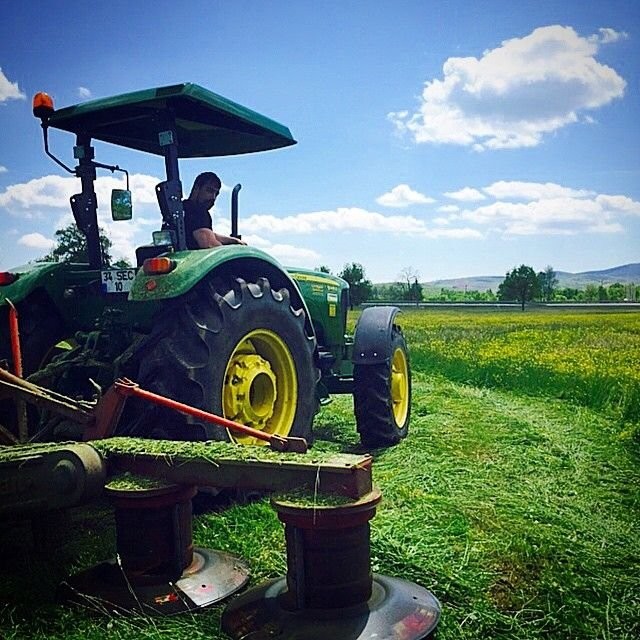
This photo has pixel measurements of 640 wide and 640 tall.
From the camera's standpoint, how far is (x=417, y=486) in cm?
450

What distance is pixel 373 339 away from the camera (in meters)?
5.84

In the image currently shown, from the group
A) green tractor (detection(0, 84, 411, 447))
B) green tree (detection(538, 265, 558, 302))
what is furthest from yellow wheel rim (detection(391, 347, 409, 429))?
green tree (detection(538, 265, 558, 302))

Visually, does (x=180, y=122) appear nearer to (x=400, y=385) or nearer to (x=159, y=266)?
(x=159, y=266)

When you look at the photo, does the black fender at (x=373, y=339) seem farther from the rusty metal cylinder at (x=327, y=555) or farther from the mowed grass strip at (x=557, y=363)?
the rusty metal cylinder at (x=327, y=555)

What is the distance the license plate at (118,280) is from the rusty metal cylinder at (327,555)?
2097 millimetres

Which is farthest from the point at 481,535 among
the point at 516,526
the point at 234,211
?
the point at 234,211

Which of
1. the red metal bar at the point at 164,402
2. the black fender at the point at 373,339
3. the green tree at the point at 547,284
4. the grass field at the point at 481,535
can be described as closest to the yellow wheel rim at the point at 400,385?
the grass field at the point at 481,535

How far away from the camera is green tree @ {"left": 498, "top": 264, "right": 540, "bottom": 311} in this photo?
48.8 meters

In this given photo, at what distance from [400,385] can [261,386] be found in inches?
91.4

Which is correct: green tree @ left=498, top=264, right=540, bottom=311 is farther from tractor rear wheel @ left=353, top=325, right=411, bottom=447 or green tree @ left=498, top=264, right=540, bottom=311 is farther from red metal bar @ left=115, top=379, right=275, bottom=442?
red metal bar @ left=115, top=379, right=275, bottom=442

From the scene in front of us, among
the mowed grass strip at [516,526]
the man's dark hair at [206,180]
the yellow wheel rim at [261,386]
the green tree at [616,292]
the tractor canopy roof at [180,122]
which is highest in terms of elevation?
the tractor canopy roof at [180,122]

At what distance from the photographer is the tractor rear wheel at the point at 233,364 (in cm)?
370

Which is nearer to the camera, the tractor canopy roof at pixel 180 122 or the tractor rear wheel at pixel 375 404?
the tractor canopy roof at pixel 180 122

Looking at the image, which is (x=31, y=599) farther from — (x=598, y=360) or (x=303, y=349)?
(x=598, y=360)
